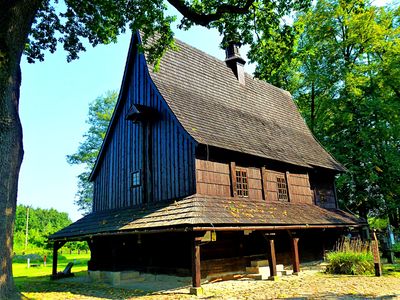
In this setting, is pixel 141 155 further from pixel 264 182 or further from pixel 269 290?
pixel 269 290

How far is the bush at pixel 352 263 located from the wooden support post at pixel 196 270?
260 inches

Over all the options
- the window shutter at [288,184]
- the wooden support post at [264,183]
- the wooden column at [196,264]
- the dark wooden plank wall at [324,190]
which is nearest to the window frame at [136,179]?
the wooden column at [196,264]

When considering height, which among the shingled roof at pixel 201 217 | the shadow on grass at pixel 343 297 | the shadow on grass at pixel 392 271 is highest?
the shingled roof at pixel 201 217

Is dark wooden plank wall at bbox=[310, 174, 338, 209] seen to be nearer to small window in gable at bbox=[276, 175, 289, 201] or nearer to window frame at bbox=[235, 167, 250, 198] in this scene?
small window in gable at bbox=[276, 175, 289, 201]

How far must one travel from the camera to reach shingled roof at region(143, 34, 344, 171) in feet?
43.5

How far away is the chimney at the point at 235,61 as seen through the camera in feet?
61.0

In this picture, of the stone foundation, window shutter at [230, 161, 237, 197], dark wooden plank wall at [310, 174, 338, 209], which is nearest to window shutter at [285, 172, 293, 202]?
dark wooden plank wall at [310, 174, 338, 209]

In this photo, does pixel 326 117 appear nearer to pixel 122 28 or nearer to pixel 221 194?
pixel 221 194

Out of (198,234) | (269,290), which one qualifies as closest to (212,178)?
(198,234)

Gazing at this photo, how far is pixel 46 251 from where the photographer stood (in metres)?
42.2

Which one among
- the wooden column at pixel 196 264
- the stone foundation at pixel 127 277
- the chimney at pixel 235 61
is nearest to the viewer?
the wooden column at pixel 196 264

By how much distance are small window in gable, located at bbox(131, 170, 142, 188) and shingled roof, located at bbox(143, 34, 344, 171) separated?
3.37m

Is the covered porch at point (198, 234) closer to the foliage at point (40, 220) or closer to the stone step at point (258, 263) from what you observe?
Result: the stone step at point (258, 263)

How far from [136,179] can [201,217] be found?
17.4 ft
